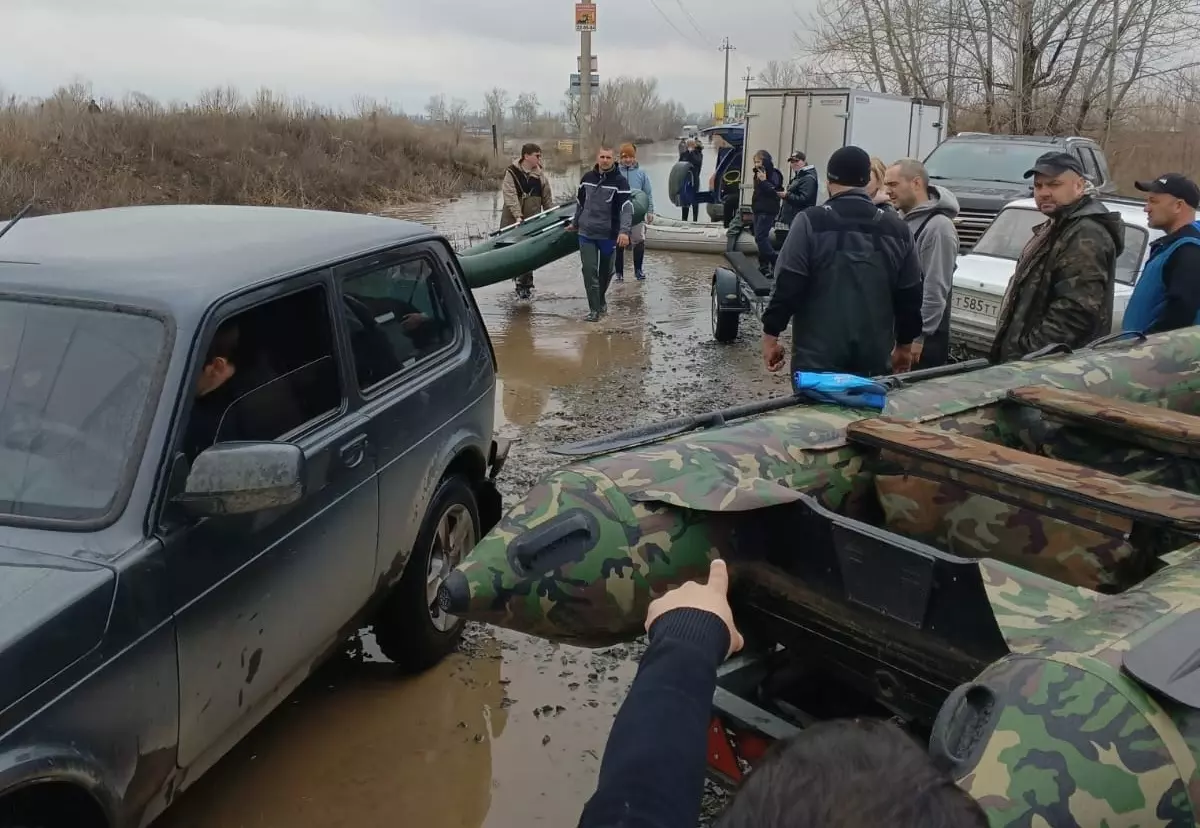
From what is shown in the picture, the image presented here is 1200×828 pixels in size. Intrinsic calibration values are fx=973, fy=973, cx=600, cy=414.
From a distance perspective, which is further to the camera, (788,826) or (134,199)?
(134,199)

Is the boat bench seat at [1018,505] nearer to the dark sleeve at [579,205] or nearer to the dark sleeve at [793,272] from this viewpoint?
the dark sleeve at [793,272]

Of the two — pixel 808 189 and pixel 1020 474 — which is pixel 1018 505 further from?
pixel 808 189

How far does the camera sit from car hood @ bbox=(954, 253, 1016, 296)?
7793mm

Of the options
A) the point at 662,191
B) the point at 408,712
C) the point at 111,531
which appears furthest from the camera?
the point at 662,191

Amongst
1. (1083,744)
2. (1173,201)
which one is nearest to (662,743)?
(1083,744)

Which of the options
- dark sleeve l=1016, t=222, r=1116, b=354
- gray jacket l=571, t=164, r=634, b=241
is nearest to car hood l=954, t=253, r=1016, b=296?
dark sleeve l=1016, t=222, r=1116, b=354

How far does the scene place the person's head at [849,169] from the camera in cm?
434

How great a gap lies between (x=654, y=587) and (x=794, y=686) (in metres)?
0.60

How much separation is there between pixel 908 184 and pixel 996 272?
120 inches

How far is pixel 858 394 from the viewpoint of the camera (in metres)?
3.37

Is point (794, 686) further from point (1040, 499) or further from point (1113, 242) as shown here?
point (1113, 242)

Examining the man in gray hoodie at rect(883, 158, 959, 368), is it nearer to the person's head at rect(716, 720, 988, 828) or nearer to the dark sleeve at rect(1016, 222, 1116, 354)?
the dark sleeve at rect(1016, 222, 1116, 354)

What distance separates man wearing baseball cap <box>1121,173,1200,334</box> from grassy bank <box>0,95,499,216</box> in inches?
714

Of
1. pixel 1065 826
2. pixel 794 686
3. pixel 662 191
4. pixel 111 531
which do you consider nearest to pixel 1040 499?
pixel 794 686
